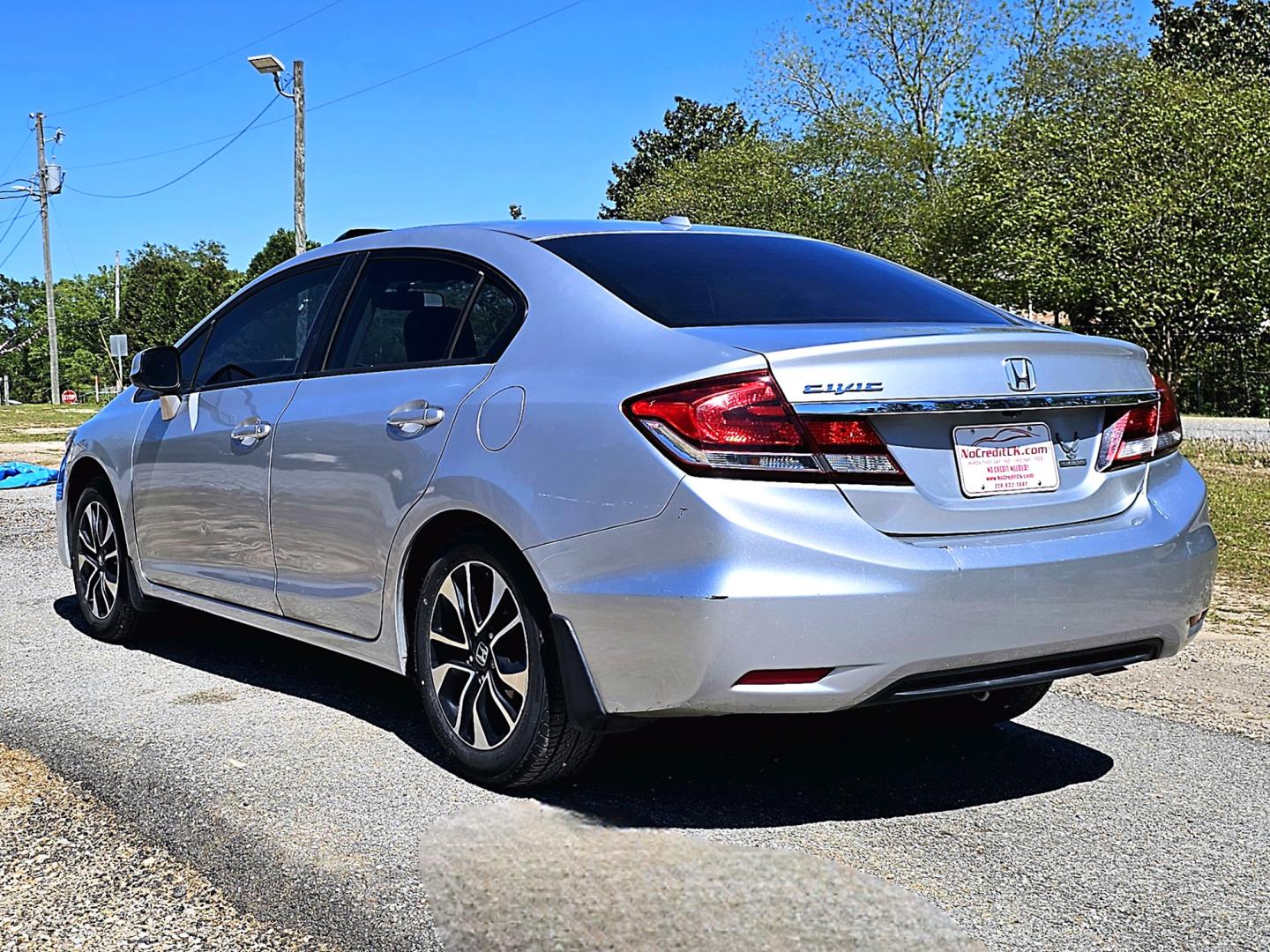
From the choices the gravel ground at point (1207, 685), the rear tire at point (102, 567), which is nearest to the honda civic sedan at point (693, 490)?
the gravel ground at point (1207, 685)

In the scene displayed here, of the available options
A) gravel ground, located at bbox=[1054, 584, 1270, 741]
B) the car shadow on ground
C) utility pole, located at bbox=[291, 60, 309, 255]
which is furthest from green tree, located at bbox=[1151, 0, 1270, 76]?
the car shadow on ground

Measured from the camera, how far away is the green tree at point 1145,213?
1094 inches

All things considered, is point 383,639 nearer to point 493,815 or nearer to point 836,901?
point 493,815

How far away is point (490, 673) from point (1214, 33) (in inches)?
1998

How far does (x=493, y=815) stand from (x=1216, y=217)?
2736 cm

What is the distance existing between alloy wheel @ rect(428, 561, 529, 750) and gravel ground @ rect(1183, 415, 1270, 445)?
52.4 ft

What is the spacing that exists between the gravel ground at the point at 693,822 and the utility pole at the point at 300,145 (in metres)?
20.3

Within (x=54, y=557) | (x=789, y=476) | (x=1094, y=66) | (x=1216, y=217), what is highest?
(x=1094, y=66)

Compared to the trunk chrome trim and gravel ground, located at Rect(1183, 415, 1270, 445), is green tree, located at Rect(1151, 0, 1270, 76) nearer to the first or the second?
gravel ground, located at Rect(1183, 415, 1270, 445)

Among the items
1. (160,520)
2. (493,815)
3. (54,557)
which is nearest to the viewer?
Result: (493,815)

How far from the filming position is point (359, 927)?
9.99 ft

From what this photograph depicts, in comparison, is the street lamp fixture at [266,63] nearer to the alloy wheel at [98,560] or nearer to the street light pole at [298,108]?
the street light pole at [298,108]

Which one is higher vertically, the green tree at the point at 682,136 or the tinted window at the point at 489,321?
the green tree at the point at 682,136

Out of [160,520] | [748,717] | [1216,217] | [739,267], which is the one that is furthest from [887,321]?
[1216,217]
